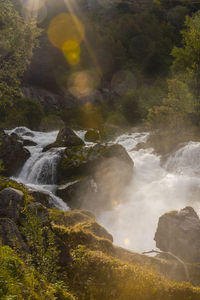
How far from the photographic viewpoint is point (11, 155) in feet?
64.2

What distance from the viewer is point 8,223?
503cm

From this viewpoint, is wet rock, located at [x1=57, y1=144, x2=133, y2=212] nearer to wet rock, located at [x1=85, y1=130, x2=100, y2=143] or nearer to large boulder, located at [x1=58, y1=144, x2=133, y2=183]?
large boulder, located at [x1=58, y1=144, x2=133, y2=183]

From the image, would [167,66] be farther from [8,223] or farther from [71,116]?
[8,223]

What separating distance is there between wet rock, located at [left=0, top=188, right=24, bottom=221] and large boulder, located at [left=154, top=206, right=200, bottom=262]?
6685 millimetres

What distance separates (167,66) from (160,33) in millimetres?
15866

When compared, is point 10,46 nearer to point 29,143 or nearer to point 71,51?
point 29,143

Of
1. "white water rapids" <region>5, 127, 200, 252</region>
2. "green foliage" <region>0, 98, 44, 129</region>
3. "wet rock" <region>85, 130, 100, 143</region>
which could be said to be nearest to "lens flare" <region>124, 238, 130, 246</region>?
"white water rapids" <region>5, 127, 200, 252</region>

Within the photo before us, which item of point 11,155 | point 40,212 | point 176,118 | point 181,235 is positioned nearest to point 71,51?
point 176,118

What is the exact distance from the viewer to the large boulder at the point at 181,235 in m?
8.66

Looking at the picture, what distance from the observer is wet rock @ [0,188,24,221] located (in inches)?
233

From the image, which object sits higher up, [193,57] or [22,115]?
[193,57]

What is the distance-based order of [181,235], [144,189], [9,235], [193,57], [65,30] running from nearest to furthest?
[9,235], [181,235], [144,189], [193,57], [65,30]

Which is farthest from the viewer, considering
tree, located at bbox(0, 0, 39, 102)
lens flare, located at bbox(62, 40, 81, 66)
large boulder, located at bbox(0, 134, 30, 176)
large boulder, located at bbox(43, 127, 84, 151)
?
lens flare, located at bbox(62, 40, 81, 66)

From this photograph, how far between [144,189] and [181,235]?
855 centimetres
